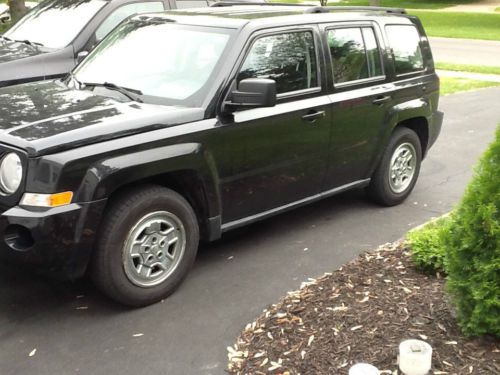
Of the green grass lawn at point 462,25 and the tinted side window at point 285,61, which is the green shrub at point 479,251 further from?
the green grass lawn at point 462,25

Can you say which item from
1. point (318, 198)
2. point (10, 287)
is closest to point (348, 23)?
point (318, 198)

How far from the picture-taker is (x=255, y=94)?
163 inches

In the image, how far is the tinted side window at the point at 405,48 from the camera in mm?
5785

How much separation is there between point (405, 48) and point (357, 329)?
3.42 meters

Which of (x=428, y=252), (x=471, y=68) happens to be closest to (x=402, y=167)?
(x=428, y=252)

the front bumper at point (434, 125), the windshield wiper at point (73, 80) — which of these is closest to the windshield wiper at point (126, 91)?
the windshield wiper at point (73, 80)

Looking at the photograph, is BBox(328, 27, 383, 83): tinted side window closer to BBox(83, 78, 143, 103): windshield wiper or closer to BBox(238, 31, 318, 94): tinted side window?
BBox(238, 31, 318, 94): tinted side window

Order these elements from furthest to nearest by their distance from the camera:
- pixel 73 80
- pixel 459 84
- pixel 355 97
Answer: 1. pixel 459 84
2. pixel 355 97
3. pixel 73 80

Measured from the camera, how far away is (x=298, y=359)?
10.7 feet

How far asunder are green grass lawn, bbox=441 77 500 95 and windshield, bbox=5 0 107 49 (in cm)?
757

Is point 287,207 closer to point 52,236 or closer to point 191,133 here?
point 191,133

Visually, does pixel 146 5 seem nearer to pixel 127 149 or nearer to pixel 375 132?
pixel 375 132

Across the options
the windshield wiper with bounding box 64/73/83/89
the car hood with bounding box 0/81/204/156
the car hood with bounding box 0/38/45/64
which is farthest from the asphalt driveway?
the car hood with bounding box 0/38/45/64

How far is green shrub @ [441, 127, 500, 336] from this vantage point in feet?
9.78
